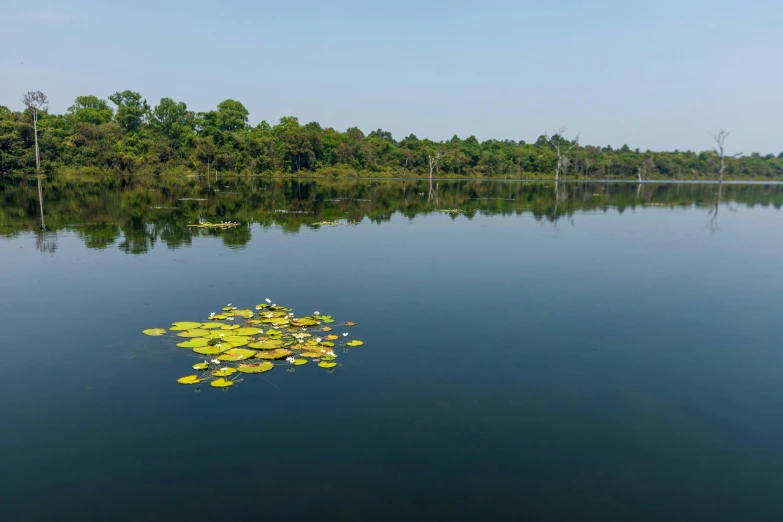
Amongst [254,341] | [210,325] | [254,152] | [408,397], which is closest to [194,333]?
[210,325]

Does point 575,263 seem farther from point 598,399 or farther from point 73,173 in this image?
point 73,173

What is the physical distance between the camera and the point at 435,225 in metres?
30.2

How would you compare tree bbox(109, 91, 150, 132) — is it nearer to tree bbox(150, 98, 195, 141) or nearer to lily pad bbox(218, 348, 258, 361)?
tree bbox(150, 98, 195, 141)

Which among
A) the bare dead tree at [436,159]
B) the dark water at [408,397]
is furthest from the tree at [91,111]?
the dark water at [408,397]

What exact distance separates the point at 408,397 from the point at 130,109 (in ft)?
404

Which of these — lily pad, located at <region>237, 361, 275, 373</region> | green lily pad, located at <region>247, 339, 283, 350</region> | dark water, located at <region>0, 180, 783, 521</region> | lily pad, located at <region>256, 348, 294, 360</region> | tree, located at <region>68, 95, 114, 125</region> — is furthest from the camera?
tree, located at <region>68, 95, 114, 125</region>

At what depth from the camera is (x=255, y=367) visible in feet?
30.1

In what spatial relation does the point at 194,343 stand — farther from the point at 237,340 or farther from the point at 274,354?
the point at 274,354

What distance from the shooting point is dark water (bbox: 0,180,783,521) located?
5980 mm

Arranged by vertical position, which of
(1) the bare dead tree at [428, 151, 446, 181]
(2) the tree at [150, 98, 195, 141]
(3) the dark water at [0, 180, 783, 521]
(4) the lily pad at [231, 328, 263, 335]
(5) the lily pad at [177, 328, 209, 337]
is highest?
(2) the tree at [150, 98, 195, 141]

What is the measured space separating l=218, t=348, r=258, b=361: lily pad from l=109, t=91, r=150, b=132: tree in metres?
119

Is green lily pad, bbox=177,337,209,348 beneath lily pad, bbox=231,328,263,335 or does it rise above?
beneath

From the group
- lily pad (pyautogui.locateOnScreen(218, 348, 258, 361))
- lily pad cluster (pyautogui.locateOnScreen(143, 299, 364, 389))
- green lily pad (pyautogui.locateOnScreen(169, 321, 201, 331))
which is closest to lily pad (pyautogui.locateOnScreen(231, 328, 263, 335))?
lily pad cluster (pyautogui.locateOnScreen(143, 299, 364, 389))

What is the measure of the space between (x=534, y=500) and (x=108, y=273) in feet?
47.7
